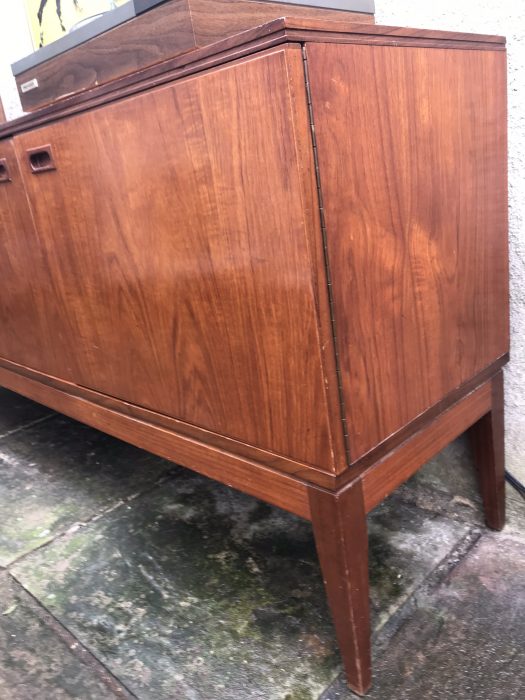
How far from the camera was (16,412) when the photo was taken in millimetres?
2238

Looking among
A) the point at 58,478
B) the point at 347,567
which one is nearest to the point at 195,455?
the point at 347,567

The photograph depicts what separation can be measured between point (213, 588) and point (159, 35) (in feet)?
3.32

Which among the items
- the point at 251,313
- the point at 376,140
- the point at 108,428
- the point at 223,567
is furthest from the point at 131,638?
the point at 376,140

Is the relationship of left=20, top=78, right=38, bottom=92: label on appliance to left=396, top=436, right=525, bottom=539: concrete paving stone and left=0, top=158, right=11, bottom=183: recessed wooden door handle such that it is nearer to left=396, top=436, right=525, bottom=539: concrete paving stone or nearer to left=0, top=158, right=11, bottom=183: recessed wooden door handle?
left=0, top=158, right=11, bottom=183: recessed wooden door handle

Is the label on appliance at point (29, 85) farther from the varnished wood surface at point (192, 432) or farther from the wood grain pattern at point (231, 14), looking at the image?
the varnished wood surface at point (192, 432)

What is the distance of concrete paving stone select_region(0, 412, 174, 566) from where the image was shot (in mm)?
1517

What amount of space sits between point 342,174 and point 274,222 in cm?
10

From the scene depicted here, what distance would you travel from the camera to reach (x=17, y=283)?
4.35 ft

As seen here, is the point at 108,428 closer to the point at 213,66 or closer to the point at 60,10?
the point at 213,66

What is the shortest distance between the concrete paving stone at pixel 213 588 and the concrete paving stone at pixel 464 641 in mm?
58

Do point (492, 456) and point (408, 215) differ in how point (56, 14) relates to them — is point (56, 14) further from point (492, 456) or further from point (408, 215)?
point (492, 456)

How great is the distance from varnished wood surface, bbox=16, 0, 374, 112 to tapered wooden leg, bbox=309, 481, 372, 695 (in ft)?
2.14

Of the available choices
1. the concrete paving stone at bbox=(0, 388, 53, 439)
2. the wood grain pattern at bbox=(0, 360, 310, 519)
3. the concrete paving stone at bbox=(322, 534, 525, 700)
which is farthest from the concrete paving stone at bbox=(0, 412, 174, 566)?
the concrete paving stone at bbox=(322, 534, 525, 700)

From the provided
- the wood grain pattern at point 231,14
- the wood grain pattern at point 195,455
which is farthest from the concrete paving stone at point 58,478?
the wood grain pattern at point 231,14
